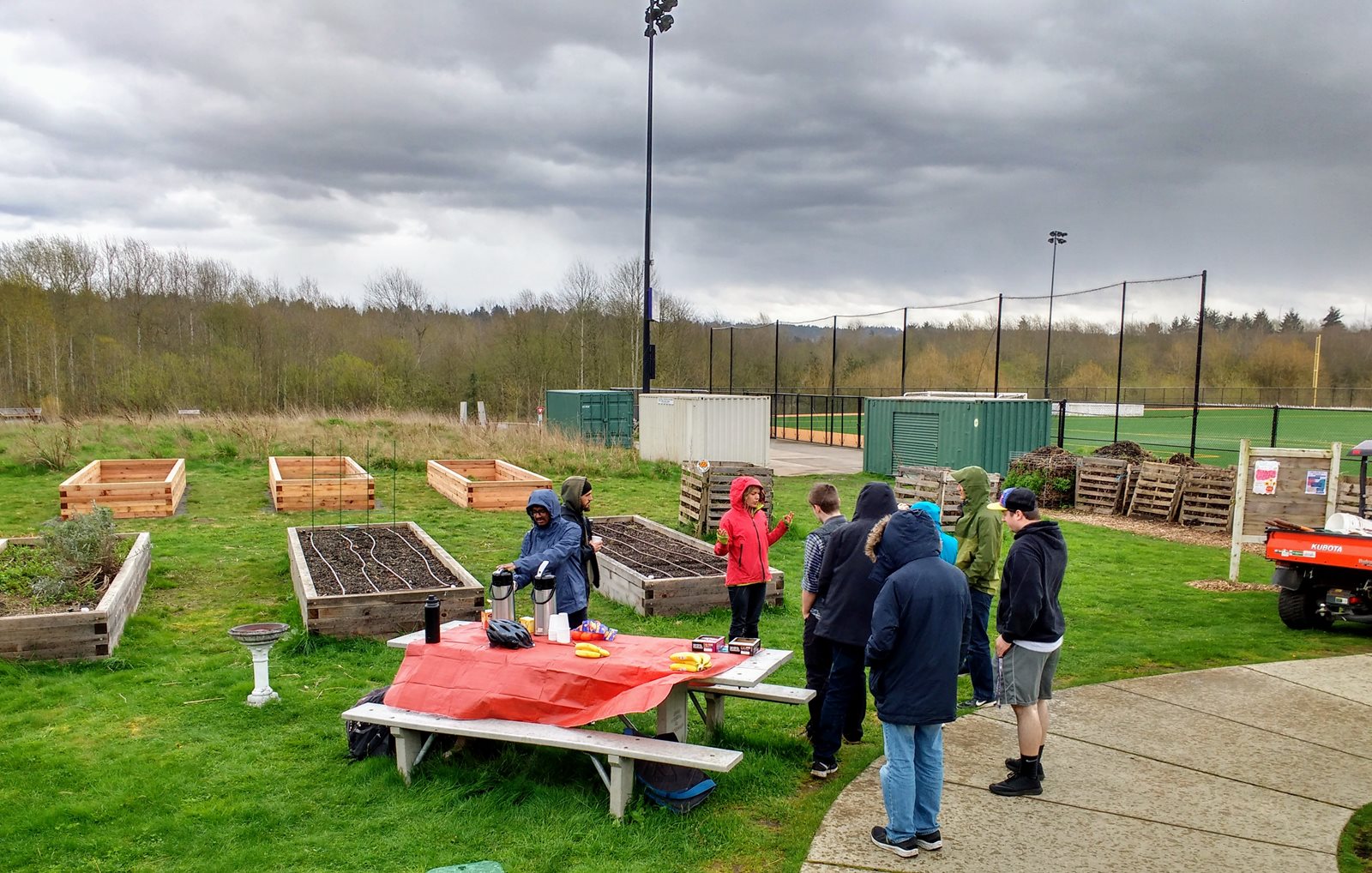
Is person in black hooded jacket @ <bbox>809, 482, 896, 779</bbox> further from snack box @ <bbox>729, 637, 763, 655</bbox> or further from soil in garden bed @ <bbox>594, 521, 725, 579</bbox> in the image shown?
soil in garden bed @ <bbox>594, 521, 725, 579</bbox>

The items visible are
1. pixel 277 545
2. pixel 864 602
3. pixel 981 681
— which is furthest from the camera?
pixel 277 545

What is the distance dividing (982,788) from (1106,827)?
2.30ft

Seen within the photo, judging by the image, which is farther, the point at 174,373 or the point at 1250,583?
the point at 174,373

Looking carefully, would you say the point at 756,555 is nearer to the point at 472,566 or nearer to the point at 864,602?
the point at 864,602

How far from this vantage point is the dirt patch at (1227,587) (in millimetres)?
11016

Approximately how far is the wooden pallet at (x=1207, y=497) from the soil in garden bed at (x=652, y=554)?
9778 mm

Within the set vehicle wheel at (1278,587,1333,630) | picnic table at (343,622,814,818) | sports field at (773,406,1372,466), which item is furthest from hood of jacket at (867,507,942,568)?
sports field at (773,406,1372,466)

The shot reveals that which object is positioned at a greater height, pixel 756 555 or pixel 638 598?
pixel 756 555

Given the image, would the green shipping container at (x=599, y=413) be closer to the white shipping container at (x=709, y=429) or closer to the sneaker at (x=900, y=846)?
the white shipping container at (x=709, y=429)

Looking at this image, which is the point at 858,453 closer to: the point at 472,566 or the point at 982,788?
the point at 472,566

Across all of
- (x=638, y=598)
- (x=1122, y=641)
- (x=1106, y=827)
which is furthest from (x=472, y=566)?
(x=1106, y=827)

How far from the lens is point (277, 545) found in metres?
12.5

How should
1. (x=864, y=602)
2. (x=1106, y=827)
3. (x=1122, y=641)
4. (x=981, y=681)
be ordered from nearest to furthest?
1. (x=1106, y=827)
2. (x=864, y=602)
3. (x=981, y=681)
4. (x=1122, y=641)

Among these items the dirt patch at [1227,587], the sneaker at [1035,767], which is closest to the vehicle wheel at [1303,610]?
the dirt patch at [1227,587]
